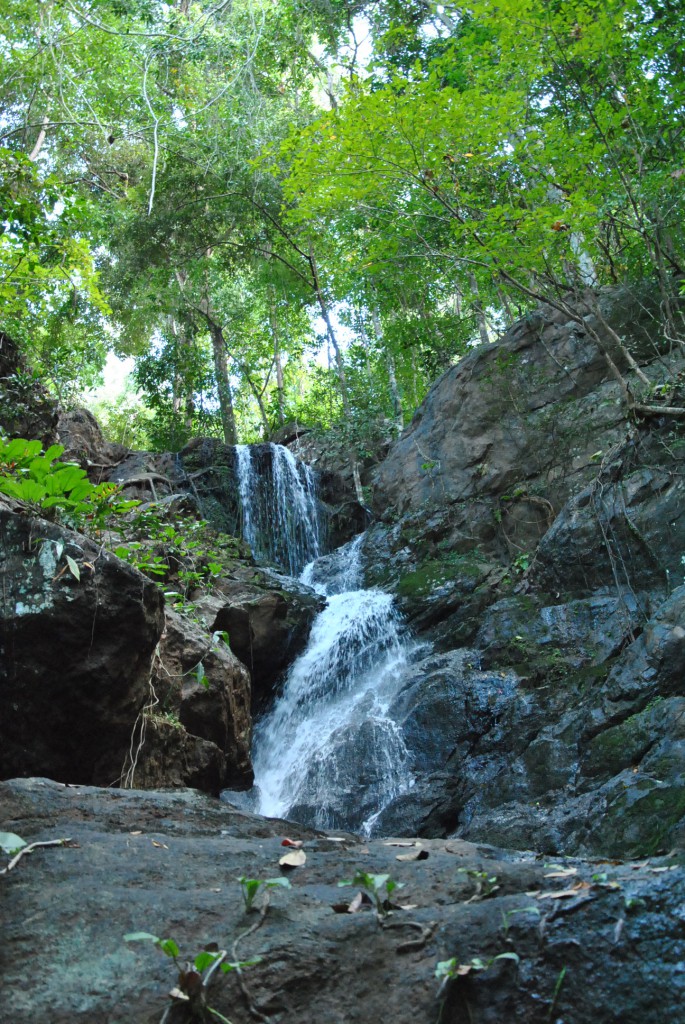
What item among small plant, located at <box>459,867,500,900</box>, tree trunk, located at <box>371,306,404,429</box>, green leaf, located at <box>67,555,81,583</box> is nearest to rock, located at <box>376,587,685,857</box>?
small plant, located at <box>459,867,500,900</box>

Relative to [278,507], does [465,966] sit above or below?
below

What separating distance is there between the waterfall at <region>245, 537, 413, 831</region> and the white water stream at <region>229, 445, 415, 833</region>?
0.01m

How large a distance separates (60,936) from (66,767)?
Result: 8.03 feet

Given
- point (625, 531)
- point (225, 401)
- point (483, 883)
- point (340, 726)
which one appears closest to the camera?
point (483, 883)

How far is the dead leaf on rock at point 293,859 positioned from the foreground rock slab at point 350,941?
0.06 metres

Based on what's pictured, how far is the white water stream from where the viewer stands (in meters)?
7.82

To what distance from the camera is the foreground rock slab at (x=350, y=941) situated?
6.04ft

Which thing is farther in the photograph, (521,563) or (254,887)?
(521,563)

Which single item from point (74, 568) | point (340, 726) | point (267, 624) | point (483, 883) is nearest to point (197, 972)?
point (483, 883)

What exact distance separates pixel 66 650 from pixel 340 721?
5.24 m

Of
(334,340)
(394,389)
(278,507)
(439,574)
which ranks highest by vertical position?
(334,340)

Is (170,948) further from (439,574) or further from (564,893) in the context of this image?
(439,574)

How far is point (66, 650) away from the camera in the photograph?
14.1 ft

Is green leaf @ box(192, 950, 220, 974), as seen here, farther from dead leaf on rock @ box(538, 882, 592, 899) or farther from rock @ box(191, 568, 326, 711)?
rock @ box(191, 568, 326, 711)
